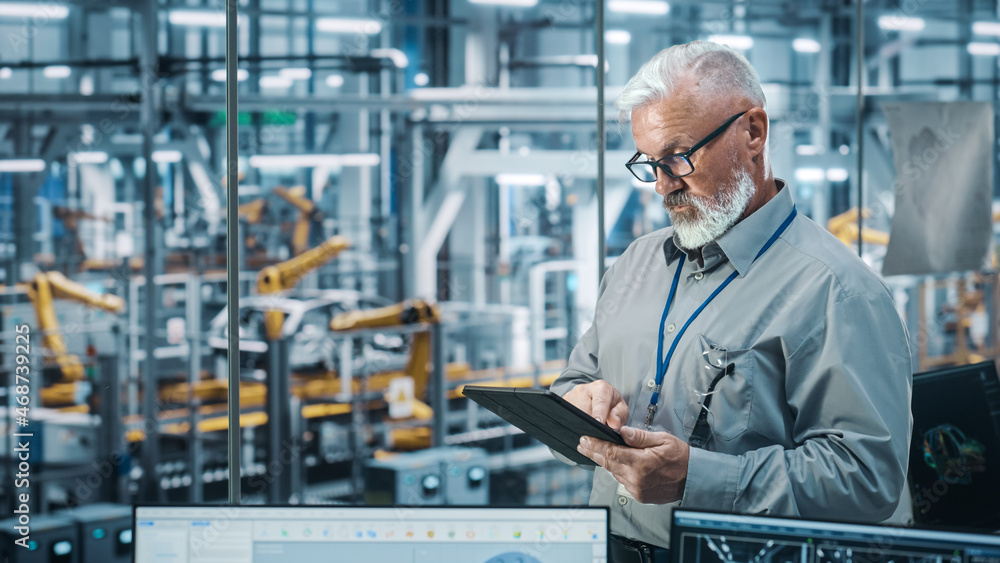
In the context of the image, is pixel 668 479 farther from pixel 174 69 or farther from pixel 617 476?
pixel 174 69

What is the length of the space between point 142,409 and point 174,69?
176 inches

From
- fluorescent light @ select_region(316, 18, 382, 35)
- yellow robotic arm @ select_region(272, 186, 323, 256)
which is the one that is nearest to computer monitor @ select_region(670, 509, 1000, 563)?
yellow robotic arm @ select_region(272, 186, 323, 256)

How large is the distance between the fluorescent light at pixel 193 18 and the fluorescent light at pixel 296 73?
1.09 m

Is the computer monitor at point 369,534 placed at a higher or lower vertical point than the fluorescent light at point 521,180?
lower

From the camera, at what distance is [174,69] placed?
10227 mm

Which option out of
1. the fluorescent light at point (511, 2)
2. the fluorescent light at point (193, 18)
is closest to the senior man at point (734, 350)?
the fluorescent light at point (193, 18)

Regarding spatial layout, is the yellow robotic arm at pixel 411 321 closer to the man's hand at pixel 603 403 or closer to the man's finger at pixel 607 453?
the man's hand at pixel 603 403

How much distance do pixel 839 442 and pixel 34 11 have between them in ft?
41.1

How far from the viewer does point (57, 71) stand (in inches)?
465

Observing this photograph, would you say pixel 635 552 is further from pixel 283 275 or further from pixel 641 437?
pixel 283 275

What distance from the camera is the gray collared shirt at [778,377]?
3.78 feet

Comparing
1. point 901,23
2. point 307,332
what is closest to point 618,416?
point 307,332

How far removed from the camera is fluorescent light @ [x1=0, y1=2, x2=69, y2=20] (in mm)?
10633

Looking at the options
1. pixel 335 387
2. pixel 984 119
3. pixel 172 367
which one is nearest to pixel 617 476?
pixel 984 119
